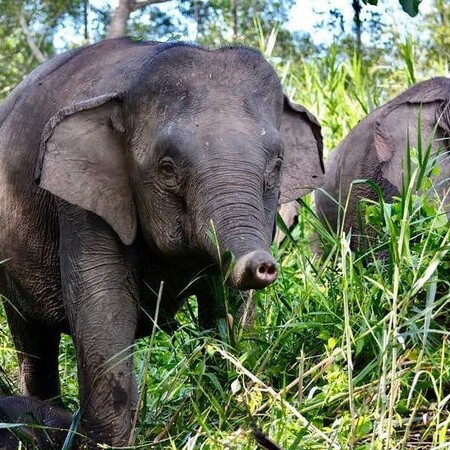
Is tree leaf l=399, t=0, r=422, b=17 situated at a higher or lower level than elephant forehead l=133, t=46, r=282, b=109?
higher

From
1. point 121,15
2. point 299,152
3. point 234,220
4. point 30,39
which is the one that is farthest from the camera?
point 30,39

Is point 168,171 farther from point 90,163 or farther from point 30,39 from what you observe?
point 30,39

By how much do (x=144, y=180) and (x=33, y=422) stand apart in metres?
1.05

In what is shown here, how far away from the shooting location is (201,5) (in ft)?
73.8

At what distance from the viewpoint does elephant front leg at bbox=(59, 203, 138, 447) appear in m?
5.25

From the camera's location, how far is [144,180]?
17.4ft

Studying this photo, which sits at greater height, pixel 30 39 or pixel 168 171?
pixel 168 171

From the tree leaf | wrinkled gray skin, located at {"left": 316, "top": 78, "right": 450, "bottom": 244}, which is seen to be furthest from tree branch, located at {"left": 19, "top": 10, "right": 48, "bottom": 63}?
the tree leaf

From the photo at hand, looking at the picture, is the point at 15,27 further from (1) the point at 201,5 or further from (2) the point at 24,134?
(2) the point at 24,134

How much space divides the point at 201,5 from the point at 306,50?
1.96 meters

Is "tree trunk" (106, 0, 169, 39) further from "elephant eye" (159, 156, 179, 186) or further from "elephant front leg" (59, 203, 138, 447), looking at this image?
"elephant eye" (159, 156, 179, 186)

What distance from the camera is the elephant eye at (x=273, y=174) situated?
17.0 feet

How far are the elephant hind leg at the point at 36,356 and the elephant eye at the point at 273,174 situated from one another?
200 cm

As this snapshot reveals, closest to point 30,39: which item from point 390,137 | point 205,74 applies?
point 390,137
